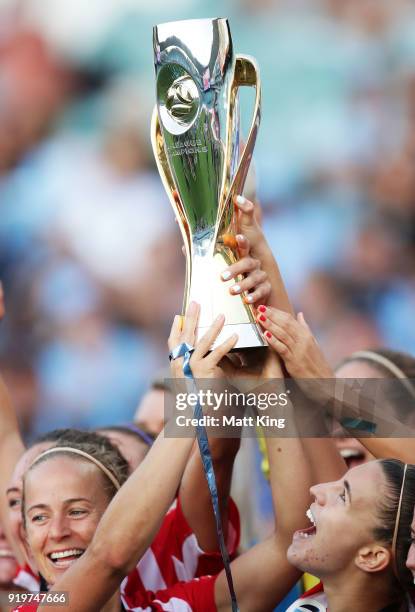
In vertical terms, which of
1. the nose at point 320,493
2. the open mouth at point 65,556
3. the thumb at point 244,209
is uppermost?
the thumb at point 244,209

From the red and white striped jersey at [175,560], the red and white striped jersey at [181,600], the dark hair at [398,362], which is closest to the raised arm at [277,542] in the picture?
the red and white striped jersey at [181,600]

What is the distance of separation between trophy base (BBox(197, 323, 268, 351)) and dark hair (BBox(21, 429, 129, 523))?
0.52 metres

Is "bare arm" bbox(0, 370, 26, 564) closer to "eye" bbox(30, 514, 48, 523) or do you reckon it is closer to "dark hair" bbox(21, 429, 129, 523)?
"dark hair" bbox(21, 429, 129, 523)

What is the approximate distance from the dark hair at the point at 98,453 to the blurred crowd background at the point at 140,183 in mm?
1824

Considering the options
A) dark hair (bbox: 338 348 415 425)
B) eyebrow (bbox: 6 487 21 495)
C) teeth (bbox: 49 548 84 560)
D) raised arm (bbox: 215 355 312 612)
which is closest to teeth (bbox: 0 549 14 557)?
eyebrow (bbox: 6 487 21 495)

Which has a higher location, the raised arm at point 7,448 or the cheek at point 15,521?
the raised arm at point 7,448

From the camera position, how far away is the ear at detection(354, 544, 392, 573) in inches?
70.1

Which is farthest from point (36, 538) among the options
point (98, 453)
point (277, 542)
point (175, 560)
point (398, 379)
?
point (398, 379)

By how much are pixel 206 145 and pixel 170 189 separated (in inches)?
5.4

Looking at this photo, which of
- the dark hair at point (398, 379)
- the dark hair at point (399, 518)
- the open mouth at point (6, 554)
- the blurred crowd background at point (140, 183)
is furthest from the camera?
the blurred crowd background at point (140, 183)

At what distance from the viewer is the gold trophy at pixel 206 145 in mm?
1855

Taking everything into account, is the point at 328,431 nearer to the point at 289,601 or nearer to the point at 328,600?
the point at 328,600

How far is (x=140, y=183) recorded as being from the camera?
4.45 meters

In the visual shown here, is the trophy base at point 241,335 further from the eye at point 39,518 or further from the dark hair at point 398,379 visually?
the eye at point 39,518
